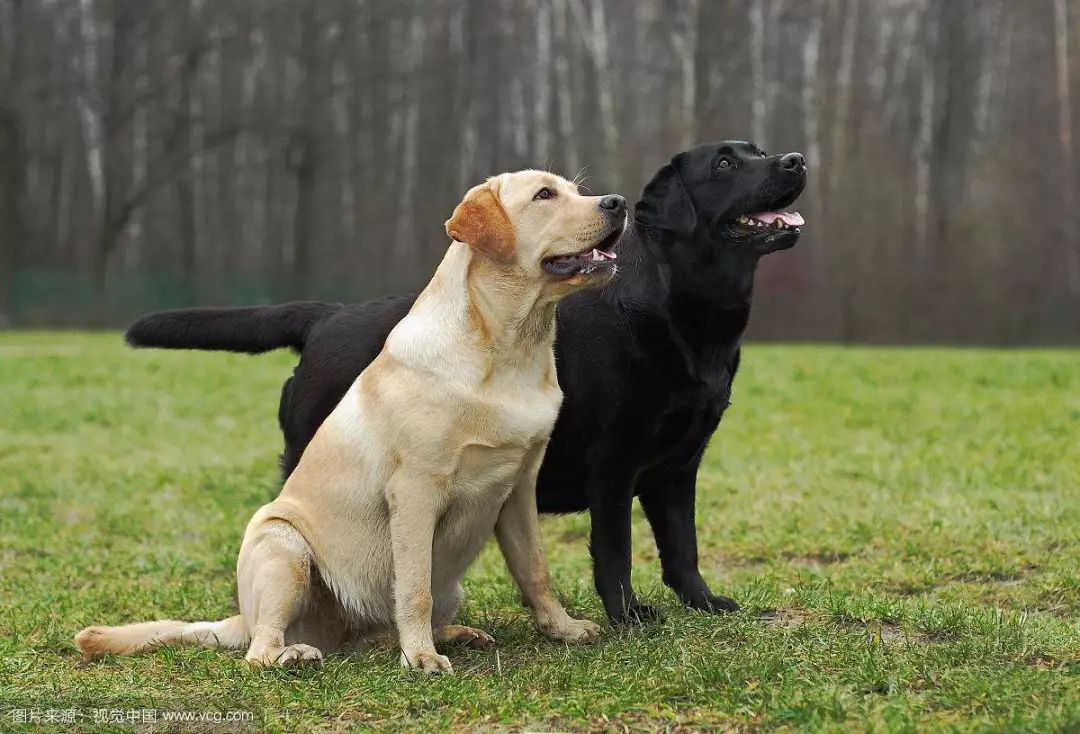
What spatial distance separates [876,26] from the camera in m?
30.8

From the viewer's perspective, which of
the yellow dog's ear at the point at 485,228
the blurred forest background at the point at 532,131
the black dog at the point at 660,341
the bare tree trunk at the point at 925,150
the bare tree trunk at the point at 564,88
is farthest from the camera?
the bare tree trunk at the point at 564,88

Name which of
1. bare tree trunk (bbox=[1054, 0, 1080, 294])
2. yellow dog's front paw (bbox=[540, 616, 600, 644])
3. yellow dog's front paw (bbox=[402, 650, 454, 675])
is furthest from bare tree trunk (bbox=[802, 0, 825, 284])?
yellow dog's front paw (bbox=[402, 650, 454, 675])

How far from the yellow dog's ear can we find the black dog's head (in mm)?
707

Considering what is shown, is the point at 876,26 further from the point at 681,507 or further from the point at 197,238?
the point at 681,507

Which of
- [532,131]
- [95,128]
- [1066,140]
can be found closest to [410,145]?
[532,131]

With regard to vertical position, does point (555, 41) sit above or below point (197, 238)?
above

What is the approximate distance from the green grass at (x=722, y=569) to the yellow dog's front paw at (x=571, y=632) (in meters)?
0.06

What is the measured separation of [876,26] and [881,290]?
8.81 meters

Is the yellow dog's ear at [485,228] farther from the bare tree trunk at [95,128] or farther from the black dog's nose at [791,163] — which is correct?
the bare tree trunk at [95,128]

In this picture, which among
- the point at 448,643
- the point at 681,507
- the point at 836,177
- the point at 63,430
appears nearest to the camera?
the point at 448,643

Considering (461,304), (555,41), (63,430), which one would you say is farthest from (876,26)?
(461,304)

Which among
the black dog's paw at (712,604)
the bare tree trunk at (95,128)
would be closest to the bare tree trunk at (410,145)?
the bare tree trunk at (95,128)

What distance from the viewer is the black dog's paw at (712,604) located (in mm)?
4570

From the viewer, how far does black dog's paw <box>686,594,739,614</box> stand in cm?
457
